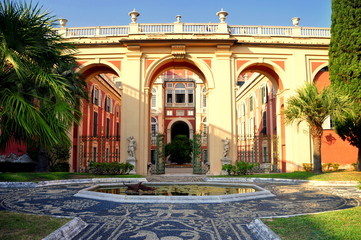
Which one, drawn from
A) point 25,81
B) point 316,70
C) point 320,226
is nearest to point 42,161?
point 25,81

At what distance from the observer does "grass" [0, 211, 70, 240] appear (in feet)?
13.1

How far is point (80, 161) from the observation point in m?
20.5

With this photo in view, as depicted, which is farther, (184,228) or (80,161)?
(80,161)

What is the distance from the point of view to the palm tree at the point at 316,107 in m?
14.4

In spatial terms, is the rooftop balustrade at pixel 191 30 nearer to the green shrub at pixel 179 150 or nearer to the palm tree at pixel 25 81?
the palm tree at pixel 25 81

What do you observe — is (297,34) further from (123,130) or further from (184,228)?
(184,228)

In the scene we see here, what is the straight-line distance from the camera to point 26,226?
4.48 m

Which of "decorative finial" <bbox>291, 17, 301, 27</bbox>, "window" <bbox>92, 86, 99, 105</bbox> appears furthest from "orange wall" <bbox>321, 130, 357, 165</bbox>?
"window" <bbox>92, 86, 99, 105</bbox>

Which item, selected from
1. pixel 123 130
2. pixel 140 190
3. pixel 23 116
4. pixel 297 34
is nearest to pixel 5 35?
pixel 23 116

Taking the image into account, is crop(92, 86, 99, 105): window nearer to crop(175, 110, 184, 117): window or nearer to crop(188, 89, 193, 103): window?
crop(175, 110, 184, 117): window

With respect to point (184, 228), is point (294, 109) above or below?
above

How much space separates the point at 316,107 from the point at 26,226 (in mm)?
14056

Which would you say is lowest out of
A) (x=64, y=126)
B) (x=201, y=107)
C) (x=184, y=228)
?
(x=184, y=228)

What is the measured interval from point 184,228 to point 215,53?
1547 cm
